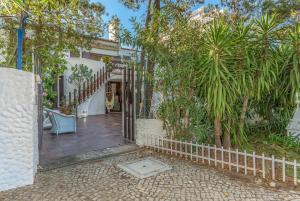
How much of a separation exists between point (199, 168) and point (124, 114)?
122 inches

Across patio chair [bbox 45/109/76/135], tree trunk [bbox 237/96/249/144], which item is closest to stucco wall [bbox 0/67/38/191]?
patio chair [bbox 45/109/76/135]

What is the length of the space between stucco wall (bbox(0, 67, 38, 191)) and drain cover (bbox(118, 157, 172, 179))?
191 cm

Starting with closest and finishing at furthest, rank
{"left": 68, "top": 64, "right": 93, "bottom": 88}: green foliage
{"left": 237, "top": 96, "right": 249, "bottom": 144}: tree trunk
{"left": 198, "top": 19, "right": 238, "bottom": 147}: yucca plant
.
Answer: {"left": 198, "top": 19, "right": 238, "bottom": 147}: yucca plant → {"left": 237, "top": 96, "right": 249, "bottom": 144}: tree trunk → {"left": 68, "top": 64, "right": 93, "bottom": 88}: green foliage

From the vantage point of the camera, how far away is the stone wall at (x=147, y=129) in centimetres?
624

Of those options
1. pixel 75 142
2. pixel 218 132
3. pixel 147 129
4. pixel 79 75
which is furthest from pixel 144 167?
pixel 79 75

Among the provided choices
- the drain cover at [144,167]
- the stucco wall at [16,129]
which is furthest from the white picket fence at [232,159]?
the stucco wall at [16,129]

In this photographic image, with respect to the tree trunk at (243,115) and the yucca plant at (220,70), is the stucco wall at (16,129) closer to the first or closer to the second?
the yucca plant at (220,70)

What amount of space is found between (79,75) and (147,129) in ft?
30.7

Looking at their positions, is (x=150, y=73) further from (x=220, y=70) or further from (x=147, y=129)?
(x=220, y=70)

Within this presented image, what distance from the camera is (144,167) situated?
4891 mm

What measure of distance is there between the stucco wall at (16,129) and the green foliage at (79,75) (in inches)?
412

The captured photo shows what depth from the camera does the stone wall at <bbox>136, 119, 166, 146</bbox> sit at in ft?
20.5

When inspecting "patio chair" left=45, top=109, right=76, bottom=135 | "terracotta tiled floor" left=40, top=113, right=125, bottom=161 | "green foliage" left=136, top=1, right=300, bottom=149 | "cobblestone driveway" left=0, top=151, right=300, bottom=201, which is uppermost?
"green foliage" left=136, top=1, right=300, bottom=149

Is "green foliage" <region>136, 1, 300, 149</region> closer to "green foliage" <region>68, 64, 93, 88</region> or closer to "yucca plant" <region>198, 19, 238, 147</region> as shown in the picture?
"yucca plant" <region>198, 19, 238, 147</region>
